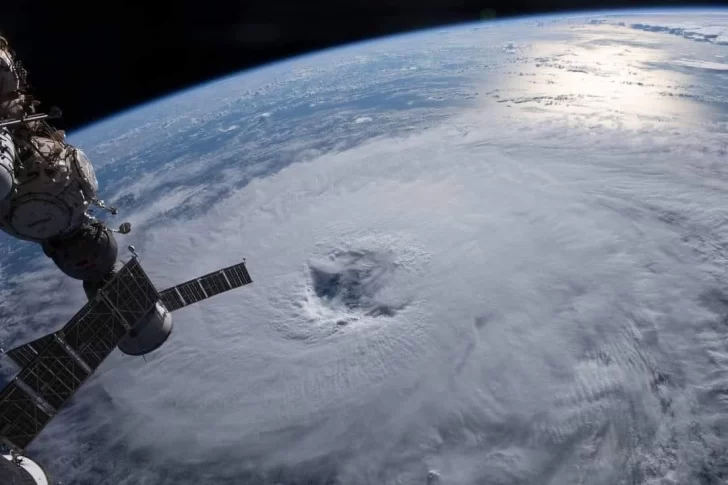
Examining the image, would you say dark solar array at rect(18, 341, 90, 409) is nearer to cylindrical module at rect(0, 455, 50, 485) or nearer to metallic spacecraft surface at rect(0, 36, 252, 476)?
→ metallic spacecraft surface at rect(0, 36, 252, 476)

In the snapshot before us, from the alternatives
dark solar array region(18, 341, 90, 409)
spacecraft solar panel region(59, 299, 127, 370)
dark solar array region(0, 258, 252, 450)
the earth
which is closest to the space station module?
dark solar array region(0, 258, 252, 450)

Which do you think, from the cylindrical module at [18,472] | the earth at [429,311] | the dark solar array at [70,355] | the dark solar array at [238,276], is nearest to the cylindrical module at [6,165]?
the dark solar array at [70,355]

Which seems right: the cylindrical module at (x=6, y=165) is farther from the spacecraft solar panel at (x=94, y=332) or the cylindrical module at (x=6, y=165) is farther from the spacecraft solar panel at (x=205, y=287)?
the spacecraft solar panel at (x=205, y=287)

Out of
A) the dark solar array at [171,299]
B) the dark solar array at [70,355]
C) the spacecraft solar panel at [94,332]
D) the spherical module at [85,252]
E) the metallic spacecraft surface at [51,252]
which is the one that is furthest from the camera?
the dark solar array at [171,299]

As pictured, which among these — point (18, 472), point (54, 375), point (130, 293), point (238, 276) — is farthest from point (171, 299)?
point (18, 472)

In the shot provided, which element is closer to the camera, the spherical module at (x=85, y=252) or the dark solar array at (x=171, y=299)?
the spherical module at (x=85, y=252)

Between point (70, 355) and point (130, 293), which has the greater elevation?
point (130, 293)

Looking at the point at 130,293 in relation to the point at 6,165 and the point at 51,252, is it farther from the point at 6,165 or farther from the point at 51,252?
the point at 6,165
